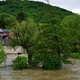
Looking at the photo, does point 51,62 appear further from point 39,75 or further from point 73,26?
point 73,26

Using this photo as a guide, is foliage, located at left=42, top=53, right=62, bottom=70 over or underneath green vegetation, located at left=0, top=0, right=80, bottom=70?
underneath

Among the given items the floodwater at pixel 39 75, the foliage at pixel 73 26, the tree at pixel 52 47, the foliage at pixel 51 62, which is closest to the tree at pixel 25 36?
the tree at pixel 52 47

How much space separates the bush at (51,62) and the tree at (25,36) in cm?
310

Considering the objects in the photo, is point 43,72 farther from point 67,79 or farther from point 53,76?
point 67,79

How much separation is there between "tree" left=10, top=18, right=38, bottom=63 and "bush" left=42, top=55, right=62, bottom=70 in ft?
10.2

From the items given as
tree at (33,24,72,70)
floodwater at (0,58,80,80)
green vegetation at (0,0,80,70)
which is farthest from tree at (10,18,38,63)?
floodwater at (0,58,80,80)

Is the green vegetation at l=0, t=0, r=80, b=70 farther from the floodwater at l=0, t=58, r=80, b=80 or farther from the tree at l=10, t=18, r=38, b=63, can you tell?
the floodwater at l=0, t=58, r=80, b=80

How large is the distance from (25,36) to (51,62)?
18.8ft

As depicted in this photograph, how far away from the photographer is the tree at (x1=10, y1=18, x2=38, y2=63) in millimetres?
26266

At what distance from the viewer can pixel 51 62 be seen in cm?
2416

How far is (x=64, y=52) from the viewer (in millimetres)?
24922

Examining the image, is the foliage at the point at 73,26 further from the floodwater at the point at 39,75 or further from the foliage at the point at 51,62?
the floodwater at the point at 39,75

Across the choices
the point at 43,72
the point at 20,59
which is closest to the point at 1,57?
the point at 20,59

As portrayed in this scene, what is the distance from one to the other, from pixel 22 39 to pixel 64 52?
663 cm
